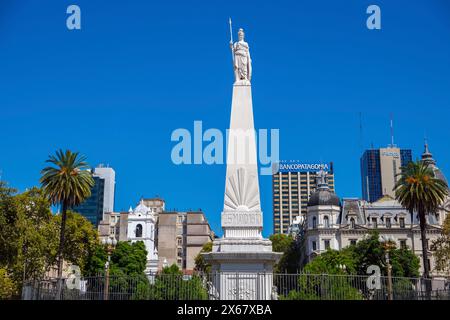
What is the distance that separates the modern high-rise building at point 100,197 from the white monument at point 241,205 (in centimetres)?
13447

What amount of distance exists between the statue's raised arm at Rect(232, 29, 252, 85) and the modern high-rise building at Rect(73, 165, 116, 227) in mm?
133465

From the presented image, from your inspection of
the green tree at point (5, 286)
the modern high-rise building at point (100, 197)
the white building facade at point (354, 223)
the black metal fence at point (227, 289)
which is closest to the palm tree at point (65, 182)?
the green tree at point (5, 286)

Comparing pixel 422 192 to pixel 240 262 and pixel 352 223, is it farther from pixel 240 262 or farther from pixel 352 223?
pixel 352 223

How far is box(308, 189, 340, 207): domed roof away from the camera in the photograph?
77.0 m

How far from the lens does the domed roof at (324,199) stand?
3031 inches

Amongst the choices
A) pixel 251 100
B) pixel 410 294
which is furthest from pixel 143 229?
pixel 410 294

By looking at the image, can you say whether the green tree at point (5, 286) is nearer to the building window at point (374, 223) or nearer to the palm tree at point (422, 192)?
the palm tree at point (422, 192)

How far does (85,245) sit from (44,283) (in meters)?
27.8

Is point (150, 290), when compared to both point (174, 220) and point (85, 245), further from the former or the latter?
point (174, 220)

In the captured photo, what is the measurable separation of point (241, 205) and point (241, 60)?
8.02 metres

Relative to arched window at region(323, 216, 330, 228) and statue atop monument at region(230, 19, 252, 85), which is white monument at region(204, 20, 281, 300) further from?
arched window at region(323, 216, 330, 228)

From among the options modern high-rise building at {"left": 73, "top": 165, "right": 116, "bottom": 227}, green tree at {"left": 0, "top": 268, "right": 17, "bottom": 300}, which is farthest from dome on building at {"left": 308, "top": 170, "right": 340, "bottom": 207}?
modern high-rise building at {"left": 73, "top": 165, "right": 116, "bottom": 227}

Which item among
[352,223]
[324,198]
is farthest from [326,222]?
[352,223]

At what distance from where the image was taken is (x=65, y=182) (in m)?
41.0
